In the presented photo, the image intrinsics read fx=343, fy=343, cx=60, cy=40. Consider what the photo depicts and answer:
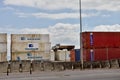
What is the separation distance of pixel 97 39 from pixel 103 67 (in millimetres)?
7931

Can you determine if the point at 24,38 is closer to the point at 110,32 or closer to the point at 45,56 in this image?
the point at 45,56

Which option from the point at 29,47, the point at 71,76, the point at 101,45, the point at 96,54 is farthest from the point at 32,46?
the point at 71,76

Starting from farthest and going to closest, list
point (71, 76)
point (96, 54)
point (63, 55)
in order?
point (63, 55)
point (96, 54)
point (71, 76)

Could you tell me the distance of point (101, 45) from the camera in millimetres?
45031

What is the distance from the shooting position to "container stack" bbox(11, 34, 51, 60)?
4362 cm

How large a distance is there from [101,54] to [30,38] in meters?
9.48

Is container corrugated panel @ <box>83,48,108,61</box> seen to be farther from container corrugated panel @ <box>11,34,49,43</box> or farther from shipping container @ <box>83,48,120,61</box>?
container corrugated panel @ <box>11,34,49,43</box>

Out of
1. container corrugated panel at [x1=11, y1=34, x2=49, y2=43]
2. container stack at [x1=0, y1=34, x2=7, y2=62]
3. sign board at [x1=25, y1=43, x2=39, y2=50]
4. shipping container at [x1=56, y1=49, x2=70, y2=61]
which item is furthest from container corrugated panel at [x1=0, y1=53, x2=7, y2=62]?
shipping container at [x1=56, y1=49, x2=70, y2=61]

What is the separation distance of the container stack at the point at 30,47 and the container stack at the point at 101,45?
5.21m

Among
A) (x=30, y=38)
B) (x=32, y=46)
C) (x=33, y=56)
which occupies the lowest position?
(x=33, y=56)

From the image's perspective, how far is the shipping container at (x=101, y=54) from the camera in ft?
145

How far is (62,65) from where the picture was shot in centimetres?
3556

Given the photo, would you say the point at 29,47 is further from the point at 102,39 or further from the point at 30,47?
the point at 102,39

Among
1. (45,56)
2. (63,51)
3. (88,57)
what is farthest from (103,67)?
(63,51)
